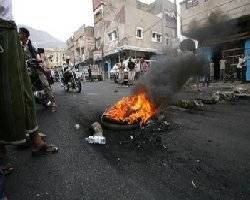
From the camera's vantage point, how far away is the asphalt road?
9.92 feet

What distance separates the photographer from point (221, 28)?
20.1 meters

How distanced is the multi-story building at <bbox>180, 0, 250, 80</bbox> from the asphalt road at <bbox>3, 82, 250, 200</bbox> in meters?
13.9

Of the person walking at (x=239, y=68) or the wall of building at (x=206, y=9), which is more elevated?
the wall of building at (x=206, y=9)

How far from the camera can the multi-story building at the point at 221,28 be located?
19.3 m

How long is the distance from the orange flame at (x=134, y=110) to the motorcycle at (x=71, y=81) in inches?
326

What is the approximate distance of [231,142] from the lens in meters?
4.79

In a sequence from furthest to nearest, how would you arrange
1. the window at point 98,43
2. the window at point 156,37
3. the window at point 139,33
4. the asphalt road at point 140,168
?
the window at point 98,43 < the window at point 156,37 < the window at point 139,33 < the asphalt road at point 140,168

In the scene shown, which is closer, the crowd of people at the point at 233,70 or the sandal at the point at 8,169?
the sandal at the point at 8,169

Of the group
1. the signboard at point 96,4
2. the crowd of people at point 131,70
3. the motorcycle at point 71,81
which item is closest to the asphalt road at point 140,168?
the motorcycle at point 71,81

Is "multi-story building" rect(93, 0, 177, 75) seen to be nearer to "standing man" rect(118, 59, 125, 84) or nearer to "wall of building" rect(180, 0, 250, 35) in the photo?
"wall of building" rect(180, 0, 250, 35)

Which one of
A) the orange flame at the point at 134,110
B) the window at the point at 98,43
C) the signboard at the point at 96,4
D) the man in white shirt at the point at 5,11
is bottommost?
the orange flame at the point at 134,110

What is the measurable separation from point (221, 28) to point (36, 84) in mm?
15228

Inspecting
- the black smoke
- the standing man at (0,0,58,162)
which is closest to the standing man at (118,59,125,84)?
the black smoke

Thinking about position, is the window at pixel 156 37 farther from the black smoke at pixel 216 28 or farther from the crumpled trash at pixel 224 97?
the crumpled trash at pixel 224 97
